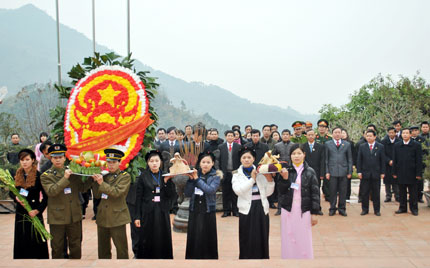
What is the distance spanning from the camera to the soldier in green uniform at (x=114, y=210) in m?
4.44

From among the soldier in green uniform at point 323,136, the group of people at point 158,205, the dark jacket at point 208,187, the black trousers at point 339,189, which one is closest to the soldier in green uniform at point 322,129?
the soldier in green uniform at point 323,136

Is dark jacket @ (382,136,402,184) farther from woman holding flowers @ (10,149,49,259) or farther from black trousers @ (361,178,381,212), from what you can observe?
woman holding flowers @ (10,149,49,259)

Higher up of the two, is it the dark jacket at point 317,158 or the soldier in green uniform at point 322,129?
the soldier in green uniform at point 322,129

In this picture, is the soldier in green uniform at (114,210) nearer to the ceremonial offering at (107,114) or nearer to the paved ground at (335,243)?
the ceremonial offering at (107,114)

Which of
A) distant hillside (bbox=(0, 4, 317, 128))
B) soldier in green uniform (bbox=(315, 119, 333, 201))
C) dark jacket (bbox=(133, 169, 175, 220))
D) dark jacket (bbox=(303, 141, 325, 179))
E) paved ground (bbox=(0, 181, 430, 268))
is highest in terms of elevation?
distant hillside (bbox=(0, 4, 317, 128))

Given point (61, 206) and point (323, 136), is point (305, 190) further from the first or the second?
point (323, 136)

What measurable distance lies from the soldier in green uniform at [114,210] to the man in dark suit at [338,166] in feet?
15.6

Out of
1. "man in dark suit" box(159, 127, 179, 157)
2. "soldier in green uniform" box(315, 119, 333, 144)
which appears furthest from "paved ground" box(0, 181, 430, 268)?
"man in dark suit" box(159, 127, 179, 157)

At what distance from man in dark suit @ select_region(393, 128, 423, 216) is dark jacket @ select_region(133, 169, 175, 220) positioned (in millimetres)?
5137

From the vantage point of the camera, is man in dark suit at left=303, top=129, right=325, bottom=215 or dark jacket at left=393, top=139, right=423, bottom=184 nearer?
dark jacket at left=393, top=139, right=423, bottom=184

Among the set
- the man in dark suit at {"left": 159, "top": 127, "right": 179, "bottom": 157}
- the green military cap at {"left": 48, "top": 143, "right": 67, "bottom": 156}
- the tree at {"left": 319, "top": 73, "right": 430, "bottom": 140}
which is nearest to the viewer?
the green military cap at {"left": 48, "top": 143, "right": 67, "bottom": 156}

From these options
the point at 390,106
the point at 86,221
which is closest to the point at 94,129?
the point at 86,221

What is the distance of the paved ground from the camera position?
357cm

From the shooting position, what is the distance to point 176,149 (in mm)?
8219
